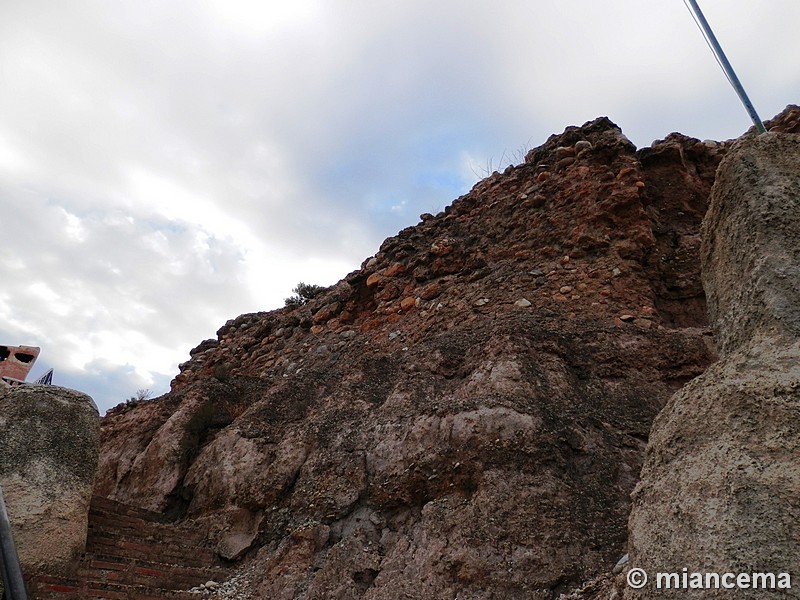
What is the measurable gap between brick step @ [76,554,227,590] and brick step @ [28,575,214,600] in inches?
5.3

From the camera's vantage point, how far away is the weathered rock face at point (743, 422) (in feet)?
7.08

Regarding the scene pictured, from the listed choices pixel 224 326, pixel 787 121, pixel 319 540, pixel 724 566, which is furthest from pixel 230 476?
pixel 787 121

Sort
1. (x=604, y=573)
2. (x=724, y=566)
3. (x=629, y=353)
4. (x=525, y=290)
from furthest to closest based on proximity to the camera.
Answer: (x=525, y=290), (x=629, y=353), (x=604, y=573), (x=724, y=566)

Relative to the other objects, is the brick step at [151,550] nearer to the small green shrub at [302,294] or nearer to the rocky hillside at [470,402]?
the rocky hillside at [470,402]

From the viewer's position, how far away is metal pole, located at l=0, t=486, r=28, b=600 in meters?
2.90

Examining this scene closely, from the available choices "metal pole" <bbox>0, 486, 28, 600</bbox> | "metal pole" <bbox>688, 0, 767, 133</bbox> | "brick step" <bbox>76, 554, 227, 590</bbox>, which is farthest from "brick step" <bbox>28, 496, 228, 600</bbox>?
"metal pole" <bbox>688, 0, 767, 133</bbox>

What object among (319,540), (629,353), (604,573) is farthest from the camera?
(629,353)

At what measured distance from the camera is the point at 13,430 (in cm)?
547

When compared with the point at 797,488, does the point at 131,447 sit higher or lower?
higher

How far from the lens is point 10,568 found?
3117mm

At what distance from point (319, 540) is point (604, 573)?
8.53ft

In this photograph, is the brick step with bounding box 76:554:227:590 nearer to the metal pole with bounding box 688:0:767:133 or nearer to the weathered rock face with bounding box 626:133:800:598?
the weathered rock face with bounding box 626:133:800:598

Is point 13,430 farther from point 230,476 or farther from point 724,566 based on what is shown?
point 724,566

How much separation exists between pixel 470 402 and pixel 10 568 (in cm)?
362
